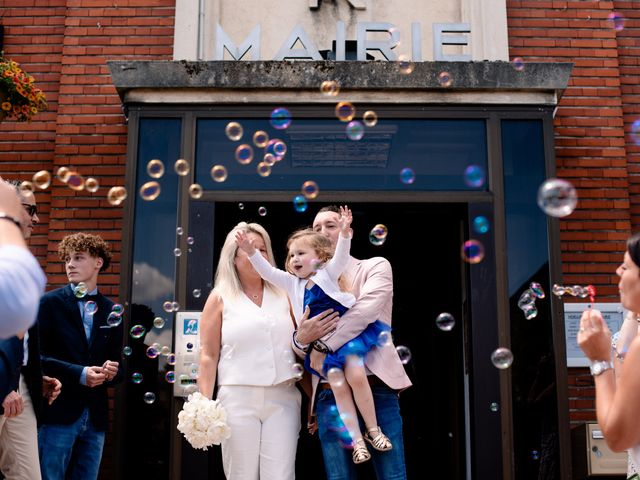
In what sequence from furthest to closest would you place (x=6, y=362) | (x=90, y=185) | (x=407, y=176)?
(x=90, y=185)
(x=407, y=176)
(x=6, y=362)

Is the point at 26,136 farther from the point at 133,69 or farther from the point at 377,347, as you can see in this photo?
the point at 377,347

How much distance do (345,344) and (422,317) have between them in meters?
4.45

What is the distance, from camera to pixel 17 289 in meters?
1.99

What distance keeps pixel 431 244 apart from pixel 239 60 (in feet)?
10.4

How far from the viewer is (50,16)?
8.23 meters

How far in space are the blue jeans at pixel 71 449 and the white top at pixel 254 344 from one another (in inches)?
45.6

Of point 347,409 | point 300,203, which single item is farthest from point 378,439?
point 300,203

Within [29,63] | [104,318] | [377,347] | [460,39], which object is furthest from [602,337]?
[29,63]

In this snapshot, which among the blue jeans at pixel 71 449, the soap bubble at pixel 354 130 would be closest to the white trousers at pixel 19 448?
the blue jeans at pixel 71 449

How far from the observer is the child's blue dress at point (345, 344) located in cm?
464

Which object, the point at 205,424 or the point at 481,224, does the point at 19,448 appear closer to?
the point at 205,424

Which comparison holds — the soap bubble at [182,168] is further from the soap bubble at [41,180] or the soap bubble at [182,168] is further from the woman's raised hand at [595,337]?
the woman's raised hand at [595,337]

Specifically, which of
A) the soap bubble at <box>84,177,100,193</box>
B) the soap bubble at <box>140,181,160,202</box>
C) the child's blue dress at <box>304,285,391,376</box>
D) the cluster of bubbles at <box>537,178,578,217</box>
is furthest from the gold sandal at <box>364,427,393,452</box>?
the soap bubble at <box>84,177,100,193</box>

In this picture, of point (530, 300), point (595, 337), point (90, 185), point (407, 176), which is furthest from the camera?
point (90, 185)
